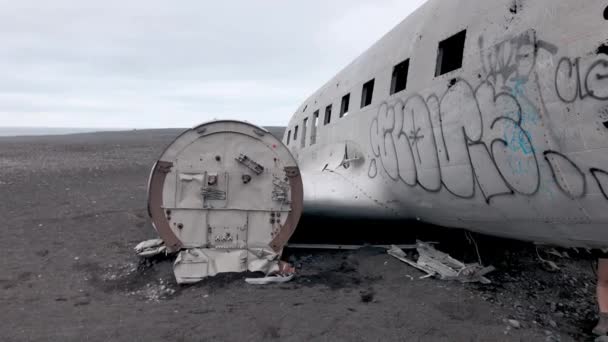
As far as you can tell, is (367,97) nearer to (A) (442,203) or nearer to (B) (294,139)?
(A) (442,203)

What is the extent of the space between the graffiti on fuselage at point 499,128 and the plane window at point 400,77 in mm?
707

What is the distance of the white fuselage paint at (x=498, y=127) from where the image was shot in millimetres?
3447

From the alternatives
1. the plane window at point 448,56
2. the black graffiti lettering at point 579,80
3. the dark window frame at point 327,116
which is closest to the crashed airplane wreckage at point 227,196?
the plane window at point 448,56

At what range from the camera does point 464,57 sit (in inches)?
190

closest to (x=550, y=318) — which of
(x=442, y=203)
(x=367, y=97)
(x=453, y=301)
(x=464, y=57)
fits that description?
(x=453, y=301)

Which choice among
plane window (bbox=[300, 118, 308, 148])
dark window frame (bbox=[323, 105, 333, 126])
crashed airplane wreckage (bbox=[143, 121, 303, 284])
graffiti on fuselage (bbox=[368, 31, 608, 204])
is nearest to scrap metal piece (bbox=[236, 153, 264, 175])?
crashed airplane wreckage (bbox=[143, 121, 303, 284])

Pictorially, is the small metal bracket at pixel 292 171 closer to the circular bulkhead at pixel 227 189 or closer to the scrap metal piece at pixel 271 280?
the circular bulkhead at pixel 227 189

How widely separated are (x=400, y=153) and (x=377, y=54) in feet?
8.27

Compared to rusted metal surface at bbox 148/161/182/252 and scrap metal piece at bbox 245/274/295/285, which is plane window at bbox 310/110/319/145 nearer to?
rusted metal surface at bbox 148/161/182/252

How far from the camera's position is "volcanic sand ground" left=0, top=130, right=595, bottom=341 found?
14.8 ft

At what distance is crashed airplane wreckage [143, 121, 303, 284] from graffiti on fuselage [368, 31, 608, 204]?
1.97m

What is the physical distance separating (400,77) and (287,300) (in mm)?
3736

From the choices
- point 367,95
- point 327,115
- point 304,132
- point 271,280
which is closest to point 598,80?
point 271,280


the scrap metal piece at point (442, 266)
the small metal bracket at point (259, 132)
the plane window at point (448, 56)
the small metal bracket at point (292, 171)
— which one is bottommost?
the scrap metal piece at point (442, 266)
